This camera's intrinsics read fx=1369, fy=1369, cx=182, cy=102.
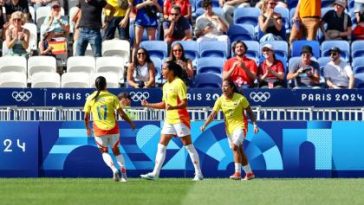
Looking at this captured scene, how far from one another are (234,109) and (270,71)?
3.86 m

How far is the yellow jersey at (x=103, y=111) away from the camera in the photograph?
22094mm

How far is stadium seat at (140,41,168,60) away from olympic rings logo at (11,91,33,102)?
303 cm

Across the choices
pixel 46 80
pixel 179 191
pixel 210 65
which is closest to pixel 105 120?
pixel 179 191

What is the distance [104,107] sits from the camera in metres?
22.1

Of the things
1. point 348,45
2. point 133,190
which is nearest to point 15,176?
point 133,190

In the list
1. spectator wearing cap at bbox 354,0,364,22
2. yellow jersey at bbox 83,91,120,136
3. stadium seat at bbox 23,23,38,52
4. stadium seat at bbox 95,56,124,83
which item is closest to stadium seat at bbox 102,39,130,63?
stadium seat at bbox 95,56,124,83

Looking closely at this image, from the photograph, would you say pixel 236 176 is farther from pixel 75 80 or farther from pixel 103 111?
pixel 75 80

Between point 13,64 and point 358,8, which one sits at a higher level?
point 358,8

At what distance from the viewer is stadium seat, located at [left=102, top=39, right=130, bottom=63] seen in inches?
→ 1099

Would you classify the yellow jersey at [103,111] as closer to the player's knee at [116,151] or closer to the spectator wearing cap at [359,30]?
the player's knee at [116,151]

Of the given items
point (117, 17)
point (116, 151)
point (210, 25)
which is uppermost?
point (117, 17)

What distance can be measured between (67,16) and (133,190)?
31.9ft

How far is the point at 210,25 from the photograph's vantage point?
2825cm

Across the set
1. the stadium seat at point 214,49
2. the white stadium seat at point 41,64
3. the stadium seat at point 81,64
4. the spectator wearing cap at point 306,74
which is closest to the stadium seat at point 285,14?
the stadium seat at point 214,49
